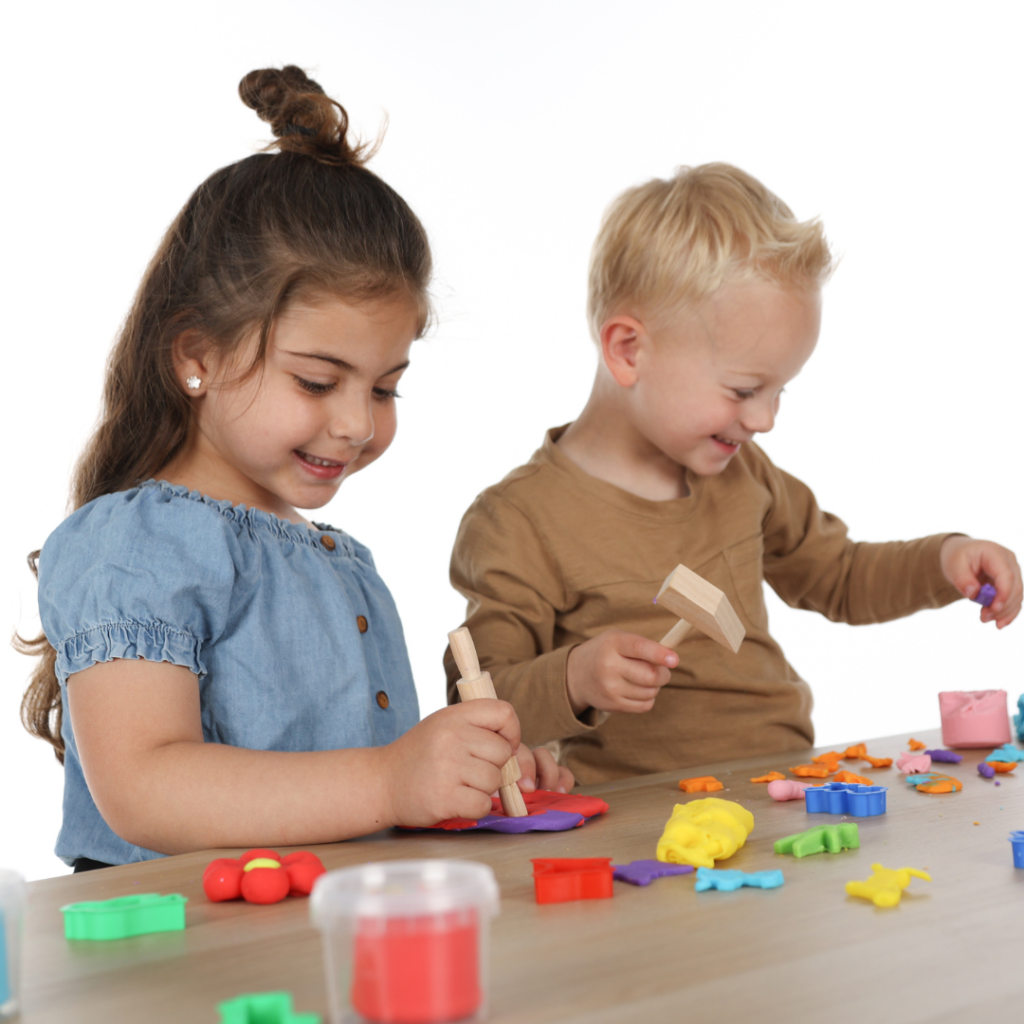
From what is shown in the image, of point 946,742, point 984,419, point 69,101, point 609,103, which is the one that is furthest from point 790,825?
point 609,103

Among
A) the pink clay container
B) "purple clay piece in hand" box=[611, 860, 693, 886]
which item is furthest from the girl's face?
the pink clay container

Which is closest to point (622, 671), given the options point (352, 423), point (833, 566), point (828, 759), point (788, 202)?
point (828, 759)

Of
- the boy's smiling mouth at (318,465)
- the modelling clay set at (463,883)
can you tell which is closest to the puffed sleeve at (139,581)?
the boy's smiling mouth at (318,465)

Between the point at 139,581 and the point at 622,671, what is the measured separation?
392 millimetres

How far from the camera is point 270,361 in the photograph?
93cm

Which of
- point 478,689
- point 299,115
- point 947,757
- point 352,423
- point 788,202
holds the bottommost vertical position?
point 947,757

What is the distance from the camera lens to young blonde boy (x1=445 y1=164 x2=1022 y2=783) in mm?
1197

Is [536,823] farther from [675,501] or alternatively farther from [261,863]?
[675,501]

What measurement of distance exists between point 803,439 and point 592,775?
1.70 metres

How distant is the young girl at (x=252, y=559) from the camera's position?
71cm

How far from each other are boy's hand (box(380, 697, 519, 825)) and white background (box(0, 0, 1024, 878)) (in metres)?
1.80

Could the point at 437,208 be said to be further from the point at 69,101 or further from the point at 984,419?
the point at 984,419

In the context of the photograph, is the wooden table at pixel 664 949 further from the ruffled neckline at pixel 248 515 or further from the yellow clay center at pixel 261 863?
the ruffled neckline at pixel 248 515

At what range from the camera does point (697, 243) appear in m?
1.21
